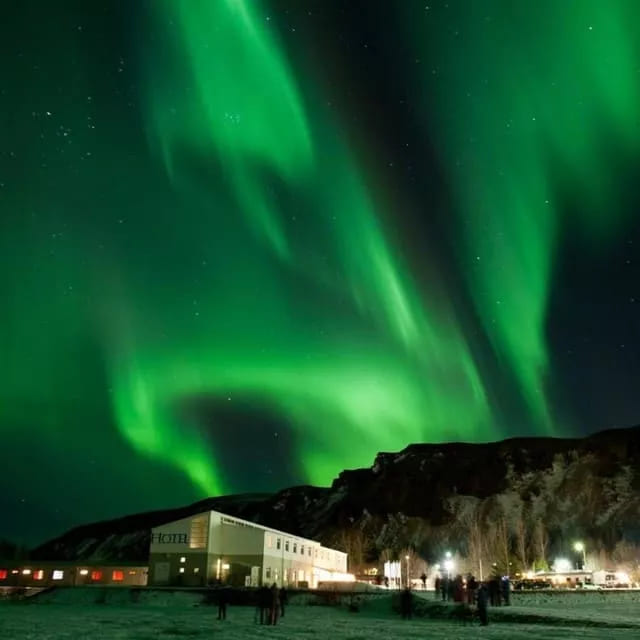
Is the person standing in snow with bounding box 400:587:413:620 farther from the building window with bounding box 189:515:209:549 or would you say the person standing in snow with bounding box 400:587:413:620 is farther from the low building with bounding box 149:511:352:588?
the building window with bounding box 189:515:209:549

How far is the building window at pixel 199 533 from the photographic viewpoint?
81188 mm

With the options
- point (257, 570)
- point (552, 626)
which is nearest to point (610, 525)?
point (257, 570)

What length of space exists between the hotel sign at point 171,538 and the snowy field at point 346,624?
28.3 m

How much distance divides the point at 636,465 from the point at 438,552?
56.1 metres

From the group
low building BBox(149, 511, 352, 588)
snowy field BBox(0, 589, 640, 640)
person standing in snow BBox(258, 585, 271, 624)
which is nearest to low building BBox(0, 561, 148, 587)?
low building BBox(149, 511, 352, 588)

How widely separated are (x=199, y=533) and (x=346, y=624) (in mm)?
48963

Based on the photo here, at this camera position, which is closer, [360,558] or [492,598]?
[492,598]

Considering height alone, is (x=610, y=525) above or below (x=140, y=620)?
above

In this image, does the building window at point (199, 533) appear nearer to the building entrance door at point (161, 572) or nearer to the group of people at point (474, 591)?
the building entrance door at point (161, 572)

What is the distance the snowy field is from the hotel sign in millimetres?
28288

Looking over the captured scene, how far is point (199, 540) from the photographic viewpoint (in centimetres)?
8156

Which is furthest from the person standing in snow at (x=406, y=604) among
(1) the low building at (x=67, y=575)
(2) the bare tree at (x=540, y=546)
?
(2) the bare tree at (x=540, y=546)

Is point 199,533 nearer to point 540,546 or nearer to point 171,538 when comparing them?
point 171,538

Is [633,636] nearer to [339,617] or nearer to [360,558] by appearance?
[339,617]
